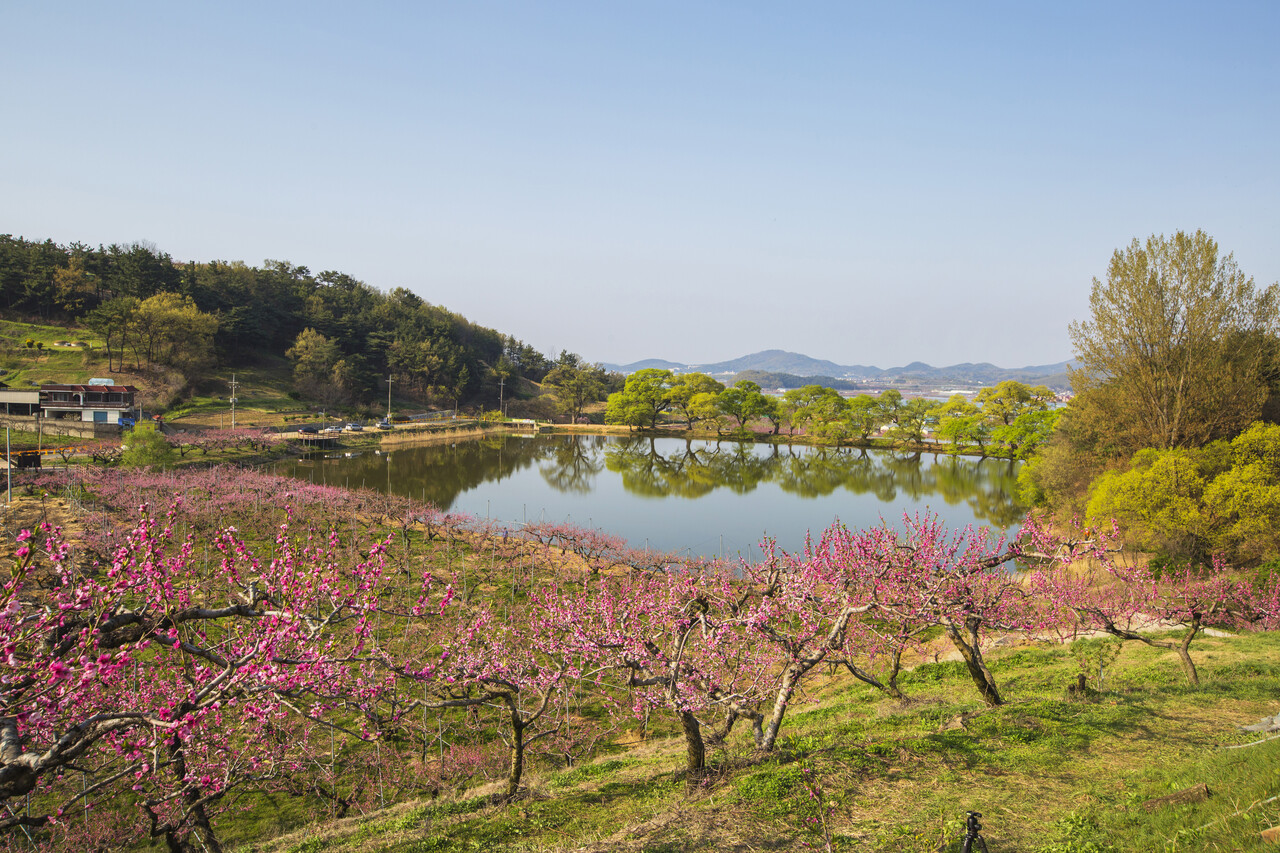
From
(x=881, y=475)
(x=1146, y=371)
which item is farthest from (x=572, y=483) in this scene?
(x=1146, y=371)

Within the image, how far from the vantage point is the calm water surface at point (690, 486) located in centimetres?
2050

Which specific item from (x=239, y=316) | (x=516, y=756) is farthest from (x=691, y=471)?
(x=239, y=316)

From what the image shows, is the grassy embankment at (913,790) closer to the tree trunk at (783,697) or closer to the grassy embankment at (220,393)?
the tree trunk at (783,697)

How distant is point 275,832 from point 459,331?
64.5 metres

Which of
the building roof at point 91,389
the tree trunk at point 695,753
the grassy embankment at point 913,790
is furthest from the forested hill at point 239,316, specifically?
the tree trunk at point 695,753

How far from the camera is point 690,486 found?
27.6 m

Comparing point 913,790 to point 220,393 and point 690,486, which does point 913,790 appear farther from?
point 220,393

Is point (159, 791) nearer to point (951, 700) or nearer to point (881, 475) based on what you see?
point (951, 700)

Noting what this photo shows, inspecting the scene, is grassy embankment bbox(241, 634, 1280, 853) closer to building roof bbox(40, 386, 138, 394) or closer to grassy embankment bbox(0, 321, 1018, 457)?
building roof bbox(40, 386, 138, 394)

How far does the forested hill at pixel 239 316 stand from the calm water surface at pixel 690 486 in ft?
46.5

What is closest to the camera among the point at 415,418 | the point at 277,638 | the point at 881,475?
the point at 277,638

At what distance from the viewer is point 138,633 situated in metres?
3.12

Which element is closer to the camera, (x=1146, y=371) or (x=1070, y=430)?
(x=1146, y=371)

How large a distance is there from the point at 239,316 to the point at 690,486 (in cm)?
3641
